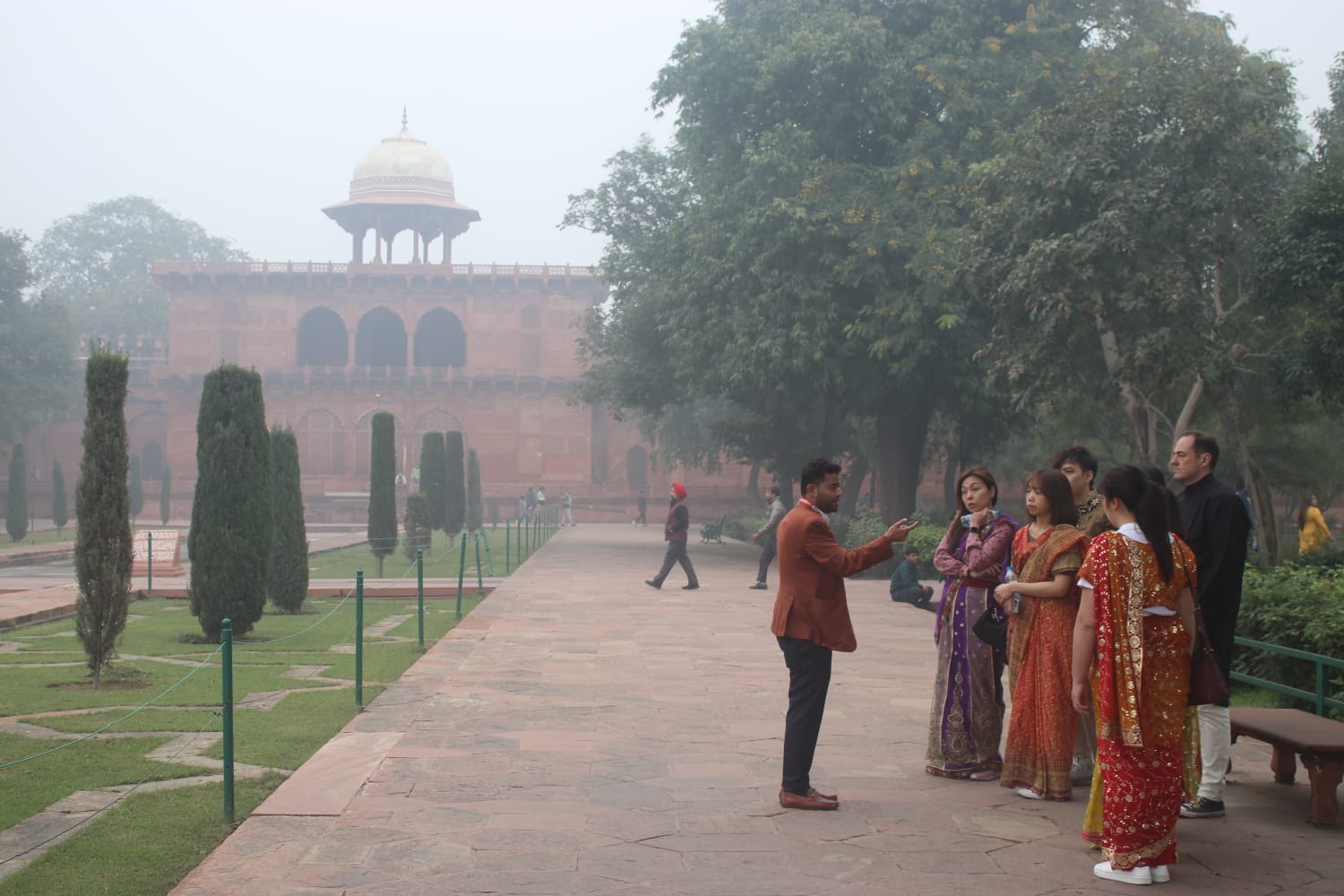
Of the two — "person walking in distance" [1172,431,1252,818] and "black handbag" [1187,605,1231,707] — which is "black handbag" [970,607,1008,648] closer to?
"person walking in distance" [1172,431,1252,818]

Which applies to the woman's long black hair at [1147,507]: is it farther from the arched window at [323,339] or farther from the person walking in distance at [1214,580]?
the arched window at [323,339]

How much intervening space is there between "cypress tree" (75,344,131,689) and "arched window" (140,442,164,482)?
40071 mm

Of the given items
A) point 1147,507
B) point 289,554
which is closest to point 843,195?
point 289,554

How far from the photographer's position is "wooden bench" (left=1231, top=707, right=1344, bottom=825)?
14.3 ft

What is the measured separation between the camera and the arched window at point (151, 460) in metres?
45.7

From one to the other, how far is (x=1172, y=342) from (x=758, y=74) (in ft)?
25.8

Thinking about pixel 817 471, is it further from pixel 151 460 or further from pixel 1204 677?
pixel 151 460

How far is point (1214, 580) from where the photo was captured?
4492mm

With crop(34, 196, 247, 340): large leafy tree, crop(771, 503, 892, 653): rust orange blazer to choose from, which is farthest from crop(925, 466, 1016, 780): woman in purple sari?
crop(34, 196, 247, 340): large leafy tree

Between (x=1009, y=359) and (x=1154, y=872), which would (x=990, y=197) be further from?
(x=1154, y=872)

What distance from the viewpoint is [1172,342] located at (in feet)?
39.5

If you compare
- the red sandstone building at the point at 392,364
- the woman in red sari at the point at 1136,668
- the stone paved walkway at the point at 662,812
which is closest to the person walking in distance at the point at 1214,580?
the stone paved walkway at the point at 662,812

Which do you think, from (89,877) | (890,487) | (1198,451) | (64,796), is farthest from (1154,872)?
(890,487)

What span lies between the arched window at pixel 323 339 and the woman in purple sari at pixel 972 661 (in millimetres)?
42034
